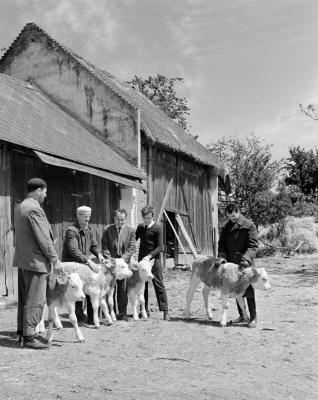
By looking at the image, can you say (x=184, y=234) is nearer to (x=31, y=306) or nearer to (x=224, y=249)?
(x=224, y=249)

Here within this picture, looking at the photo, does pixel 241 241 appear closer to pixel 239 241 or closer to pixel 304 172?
pixel 239 241

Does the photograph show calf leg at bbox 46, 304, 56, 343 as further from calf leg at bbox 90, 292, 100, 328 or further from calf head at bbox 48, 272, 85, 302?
calf leg at bbox 90, 292, 100, 328

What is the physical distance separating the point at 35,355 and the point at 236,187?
28.7 metres

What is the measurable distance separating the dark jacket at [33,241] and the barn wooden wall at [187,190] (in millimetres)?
11362

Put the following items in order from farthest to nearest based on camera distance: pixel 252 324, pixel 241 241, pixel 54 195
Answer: pixel 54 195
pixel 241 241
pixel 252 324

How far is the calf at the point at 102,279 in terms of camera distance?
8.09 meters

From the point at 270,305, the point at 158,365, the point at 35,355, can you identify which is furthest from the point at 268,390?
the point at 270,305

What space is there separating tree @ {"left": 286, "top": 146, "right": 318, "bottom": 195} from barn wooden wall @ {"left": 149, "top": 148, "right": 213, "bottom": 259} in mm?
24907

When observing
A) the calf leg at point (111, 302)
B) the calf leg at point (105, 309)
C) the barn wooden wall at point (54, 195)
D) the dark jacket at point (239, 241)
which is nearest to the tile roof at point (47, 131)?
the barn wooden wall at point (54, 195)

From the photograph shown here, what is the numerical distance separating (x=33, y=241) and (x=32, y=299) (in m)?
0.70

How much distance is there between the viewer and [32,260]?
667 cm

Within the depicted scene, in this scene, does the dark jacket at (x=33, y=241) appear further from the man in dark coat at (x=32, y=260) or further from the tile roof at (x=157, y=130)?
the tile roof at (x=157, y=130)

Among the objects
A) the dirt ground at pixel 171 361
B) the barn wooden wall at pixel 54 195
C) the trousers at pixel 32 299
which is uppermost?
the barn wooden wall at pixel 54 195

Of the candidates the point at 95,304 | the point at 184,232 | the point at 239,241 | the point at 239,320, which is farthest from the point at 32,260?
the point at 184,232
